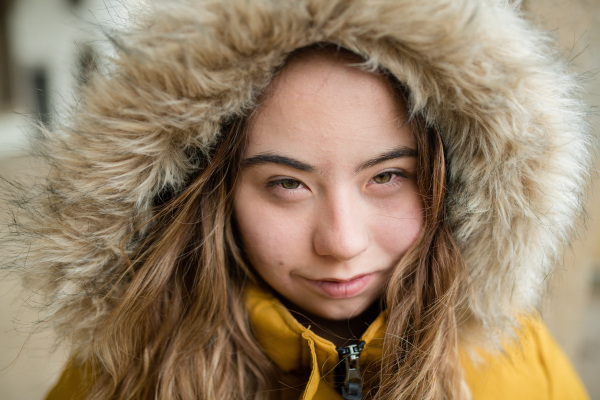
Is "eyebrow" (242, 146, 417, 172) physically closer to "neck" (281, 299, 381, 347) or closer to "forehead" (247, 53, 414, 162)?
"forehead" (247, 53, 414, 162)

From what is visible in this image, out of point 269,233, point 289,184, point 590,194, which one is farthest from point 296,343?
point 590,194

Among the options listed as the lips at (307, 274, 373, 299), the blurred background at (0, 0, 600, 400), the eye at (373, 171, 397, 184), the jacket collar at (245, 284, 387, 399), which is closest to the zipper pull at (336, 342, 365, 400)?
the jacket collar at (245, 284, 387, 399)

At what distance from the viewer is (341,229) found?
0.96m

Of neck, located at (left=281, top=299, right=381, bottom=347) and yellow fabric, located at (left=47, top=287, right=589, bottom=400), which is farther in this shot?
neck, located at (left=281, top=299, right=381, bottom=347)

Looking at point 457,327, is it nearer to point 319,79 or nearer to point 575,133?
point 575,133

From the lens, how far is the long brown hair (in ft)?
3.50

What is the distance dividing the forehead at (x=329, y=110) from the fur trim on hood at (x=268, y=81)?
0.04 meters

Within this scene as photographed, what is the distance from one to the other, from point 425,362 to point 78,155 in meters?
0.92

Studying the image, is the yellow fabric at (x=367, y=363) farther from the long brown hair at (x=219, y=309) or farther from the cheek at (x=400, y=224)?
the cheek at (x=400, y=224)

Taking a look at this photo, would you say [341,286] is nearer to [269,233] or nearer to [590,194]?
[269,233]

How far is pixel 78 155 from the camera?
1016mm

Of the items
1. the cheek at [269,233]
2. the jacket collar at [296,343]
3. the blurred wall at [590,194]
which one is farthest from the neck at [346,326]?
the blurred wall at [590,194]

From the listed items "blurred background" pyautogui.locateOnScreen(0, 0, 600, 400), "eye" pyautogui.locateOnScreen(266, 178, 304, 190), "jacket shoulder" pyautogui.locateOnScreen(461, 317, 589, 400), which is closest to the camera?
"eye" pyautogui.locateOnScreen(266, 178, 304, 190)

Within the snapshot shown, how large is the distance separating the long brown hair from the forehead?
6 cm
